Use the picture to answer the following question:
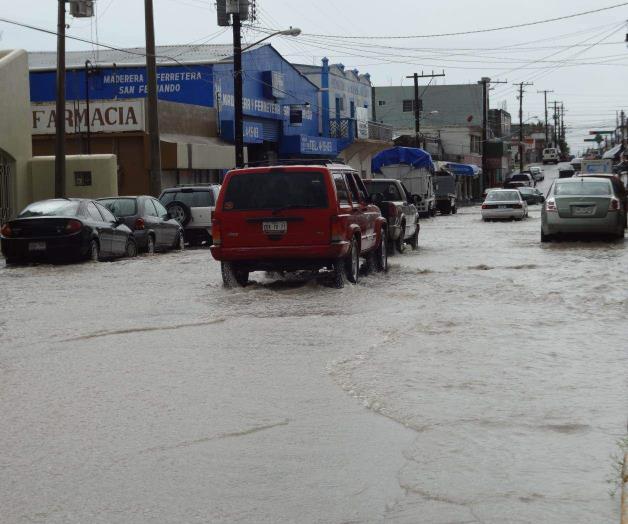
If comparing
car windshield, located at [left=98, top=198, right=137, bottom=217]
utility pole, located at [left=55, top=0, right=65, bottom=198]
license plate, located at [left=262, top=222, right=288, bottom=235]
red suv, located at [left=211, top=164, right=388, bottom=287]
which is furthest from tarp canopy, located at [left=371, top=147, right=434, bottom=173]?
license plate, located at [left=262, top=222, right=288, bottom=235]

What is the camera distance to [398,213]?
914 inches

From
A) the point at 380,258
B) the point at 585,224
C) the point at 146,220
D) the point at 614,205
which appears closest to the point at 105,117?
the point at 146,220

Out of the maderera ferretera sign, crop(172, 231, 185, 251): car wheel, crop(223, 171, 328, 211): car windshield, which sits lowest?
crop(172, 231, 185, 251): car wheel

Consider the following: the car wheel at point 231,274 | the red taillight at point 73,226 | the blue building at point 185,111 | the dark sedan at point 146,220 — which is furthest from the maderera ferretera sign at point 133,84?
the car wheel at point 231,274

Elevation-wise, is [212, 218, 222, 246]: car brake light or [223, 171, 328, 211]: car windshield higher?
[223, 171, 328, 211]: car windshield

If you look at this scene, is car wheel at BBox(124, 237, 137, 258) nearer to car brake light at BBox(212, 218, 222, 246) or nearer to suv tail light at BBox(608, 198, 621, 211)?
car brake light at BBox(212, 218, 222, 246)

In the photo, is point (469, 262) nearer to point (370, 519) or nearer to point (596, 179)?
point (596, 179)

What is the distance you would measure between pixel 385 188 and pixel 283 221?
1073 cm

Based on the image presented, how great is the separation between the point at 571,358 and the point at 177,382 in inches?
139

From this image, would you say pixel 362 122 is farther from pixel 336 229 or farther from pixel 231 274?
pixel 336 229

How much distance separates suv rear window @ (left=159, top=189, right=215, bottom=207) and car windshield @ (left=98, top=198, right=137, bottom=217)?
3704 mm

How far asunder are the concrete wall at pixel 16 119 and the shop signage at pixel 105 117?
614 cm

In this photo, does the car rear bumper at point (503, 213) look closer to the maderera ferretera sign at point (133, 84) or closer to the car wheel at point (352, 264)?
the maderera ferretera sign at point (133, 84)

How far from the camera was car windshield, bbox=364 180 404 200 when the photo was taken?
25911 mm
